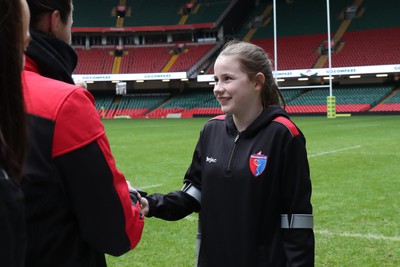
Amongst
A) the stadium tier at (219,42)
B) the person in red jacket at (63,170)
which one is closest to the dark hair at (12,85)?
the person in red jacket at (63,170)

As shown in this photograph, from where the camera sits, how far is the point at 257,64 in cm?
260

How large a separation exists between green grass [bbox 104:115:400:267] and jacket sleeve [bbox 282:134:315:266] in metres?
2.53

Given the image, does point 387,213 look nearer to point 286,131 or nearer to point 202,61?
point 286,131

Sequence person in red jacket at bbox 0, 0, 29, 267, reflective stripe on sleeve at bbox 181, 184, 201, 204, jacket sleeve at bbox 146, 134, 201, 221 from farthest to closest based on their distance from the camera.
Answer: reflective stripe on sleeve at bbox 181, 184, 201, 204 → jacket sleeve at bbox 146, 134, 201, 221 → person in red jacket at bbox 0, 0, 29, 267

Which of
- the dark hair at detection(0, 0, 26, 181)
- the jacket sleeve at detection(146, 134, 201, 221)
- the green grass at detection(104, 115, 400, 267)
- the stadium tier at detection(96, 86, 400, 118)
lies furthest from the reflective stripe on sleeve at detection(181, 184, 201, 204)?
the stadium tier at detection(96, 86, 400, 118)

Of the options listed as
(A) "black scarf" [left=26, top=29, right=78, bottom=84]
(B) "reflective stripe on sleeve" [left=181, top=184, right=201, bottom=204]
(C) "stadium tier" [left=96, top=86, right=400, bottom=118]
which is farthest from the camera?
(C) "stadium tier" [left=96, top=86, right=400, bottom=118]

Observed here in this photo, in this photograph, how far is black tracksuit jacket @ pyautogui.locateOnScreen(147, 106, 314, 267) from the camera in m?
2.40

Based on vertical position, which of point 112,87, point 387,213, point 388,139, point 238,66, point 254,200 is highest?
point 238,66

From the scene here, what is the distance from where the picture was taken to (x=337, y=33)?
4825 cm

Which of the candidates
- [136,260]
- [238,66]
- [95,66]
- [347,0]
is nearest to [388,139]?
[136,260]

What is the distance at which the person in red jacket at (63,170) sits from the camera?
144cm

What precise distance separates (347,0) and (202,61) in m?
15.1

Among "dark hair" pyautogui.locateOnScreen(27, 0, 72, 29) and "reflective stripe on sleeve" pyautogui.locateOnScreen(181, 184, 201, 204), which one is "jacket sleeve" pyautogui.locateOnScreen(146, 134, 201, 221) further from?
"dark hair" pyautogui.locateOnScreen(27, 0, 72, 29)

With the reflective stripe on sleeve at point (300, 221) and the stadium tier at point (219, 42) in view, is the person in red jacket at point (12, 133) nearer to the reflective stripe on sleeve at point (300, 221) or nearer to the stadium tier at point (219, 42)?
the reflective stripe on sleeve at point (300, 221)
